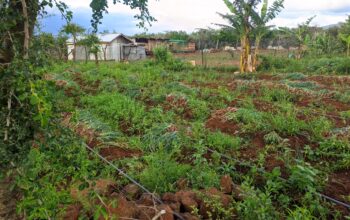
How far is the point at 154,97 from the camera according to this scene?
7.60m

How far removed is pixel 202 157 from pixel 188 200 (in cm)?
131

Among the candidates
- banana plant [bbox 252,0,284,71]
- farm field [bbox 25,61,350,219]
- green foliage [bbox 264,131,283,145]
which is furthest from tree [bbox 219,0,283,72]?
green foliage [bbox 264,131,283,145]

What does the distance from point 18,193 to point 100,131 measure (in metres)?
3.09

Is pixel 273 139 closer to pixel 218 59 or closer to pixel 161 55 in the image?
pixel 161 55

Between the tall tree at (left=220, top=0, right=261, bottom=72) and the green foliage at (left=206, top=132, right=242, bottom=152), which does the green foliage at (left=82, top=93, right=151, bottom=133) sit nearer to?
the green foliage at (left=206, top=132, right=242, bottom=152)

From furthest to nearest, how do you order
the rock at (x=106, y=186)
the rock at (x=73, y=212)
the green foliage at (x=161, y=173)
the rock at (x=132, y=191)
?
the green foliage at (x=161, y=173) → the rock at (x=132, y=191) → the rock at (x=106, y=186) → the rock at (x=73, y=212)

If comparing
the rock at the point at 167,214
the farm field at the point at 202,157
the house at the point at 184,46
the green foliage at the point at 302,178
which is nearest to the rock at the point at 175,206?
the farm field at the point at 202,157

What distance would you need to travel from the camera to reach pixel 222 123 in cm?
591

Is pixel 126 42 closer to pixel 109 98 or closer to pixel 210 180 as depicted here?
pixel 109 98

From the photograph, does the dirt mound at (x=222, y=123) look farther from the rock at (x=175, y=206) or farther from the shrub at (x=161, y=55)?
the shrub at (x=161, y=55)

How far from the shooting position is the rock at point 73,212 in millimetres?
2818

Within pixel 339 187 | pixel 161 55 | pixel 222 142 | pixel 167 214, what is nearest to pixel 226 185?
pixel 167 214

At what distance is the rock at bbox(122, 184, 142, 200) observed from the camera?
Result: 3.43 metres

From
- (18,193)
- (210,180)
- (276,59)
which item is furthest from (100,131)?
(276,59)
